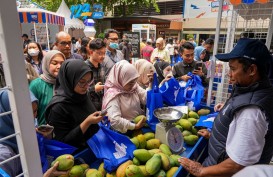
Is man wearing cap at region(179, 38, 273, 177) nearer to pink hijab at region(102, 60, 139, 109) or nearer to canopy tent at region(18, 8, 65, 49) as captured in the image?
pink hijab at region(102, 60, 139, 109)

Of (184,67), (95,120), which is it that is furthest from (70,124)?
(184,67)

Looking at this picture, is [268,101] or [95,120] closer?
[268,101]

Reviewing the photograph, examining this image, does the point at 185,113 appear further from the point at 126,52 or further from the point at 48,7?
the point at 48,7

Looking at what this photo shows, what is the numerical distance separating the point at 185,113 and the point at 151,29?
11.4m

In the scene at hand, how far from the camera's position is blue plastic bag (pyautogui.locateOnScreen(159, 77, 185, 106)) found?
7.68 feet

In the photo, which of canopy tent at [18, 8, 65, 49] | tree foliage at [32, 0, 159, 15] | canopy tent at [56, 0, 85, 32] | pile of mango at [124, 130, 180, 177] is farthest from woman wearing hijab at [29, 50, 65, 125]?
tree foliage at [32, 0, 159, 15]

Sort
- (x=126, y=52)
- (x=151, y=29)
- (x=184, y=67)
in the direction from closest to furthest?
(x=184, y=67) → (x=126, y=52) → (x=151, y=29)

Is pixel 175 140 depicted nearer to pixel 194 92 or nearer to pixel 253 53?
pixel 253 53

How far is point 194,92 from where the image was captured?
8.54ft

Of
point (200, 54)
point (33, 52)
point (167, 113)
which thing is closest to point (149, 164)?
point (167, 113)

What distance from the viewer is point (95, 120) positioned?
1523mm

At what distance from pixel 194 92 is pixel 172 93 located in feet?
1.29

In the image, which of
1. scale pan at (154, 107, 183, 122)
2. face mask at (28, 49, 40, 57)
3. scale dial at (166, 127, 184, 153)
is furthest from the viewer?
face mask at (28, 49, 40, 57)

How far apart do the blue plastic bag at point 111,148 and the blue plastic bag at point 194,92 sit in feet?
4.22
